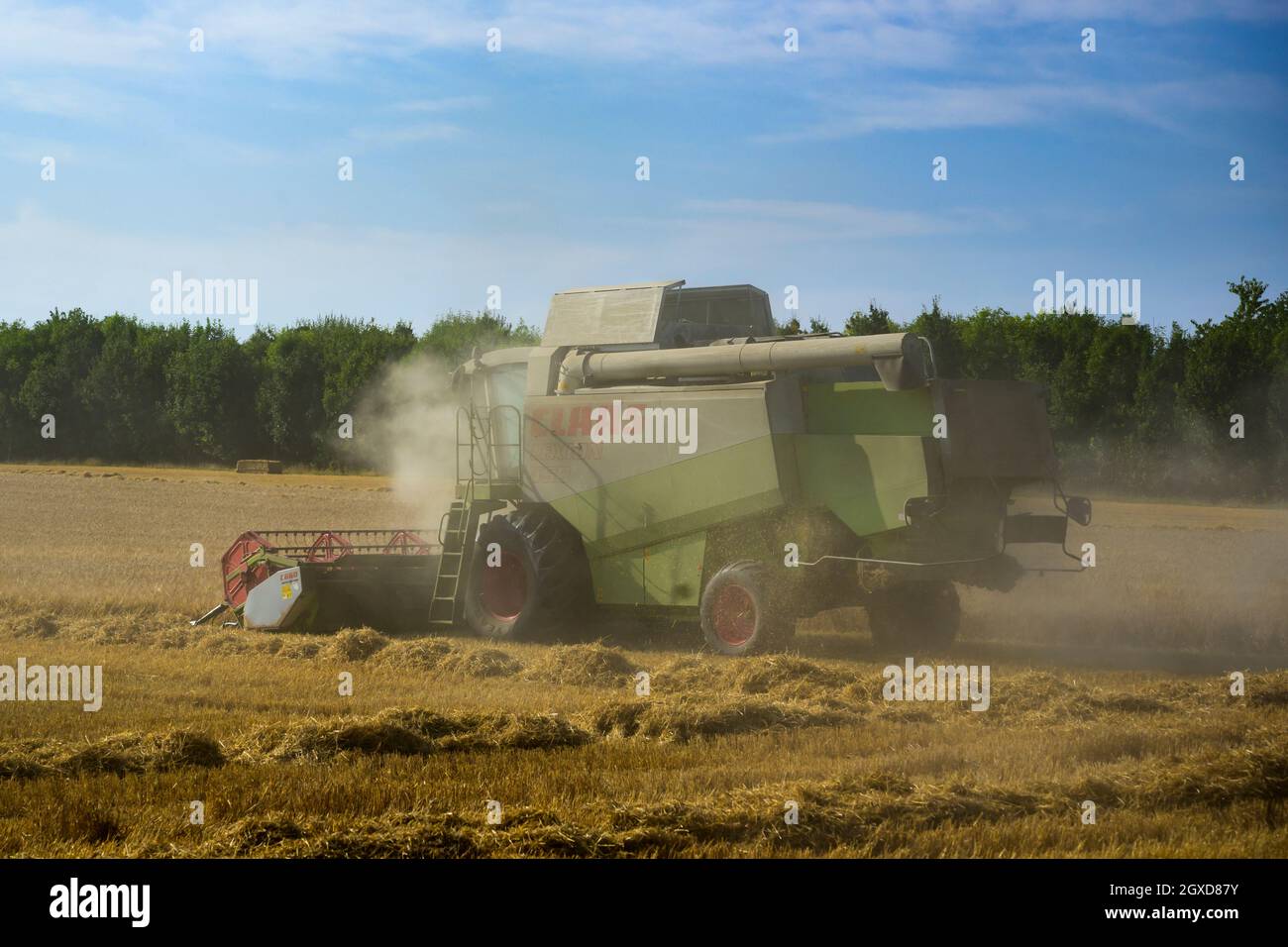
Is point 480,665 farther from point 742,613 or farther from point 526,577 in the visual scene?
point 742,613

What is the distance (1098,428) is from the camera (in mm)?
38812

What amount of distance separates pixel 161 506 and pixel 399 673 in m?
24.6

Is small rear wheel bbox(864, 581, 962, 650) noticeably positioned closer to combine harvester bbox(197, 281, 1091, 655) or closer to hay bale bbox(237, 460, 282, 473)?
combine harvester bbox(197, 281, 1091, 655)

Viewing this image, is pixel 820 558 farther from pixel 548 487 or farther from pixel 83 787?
pixel 83 787

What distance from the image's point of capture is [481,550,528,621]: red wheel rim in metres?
13.9

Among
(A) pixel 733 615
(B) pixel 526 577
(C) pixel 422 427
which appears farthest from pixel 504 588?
(C) pixel 422 427

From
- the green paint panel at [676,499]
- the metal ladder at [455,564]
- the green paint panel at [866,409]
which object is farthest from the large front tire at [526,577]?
the green paint panel at [866,409]

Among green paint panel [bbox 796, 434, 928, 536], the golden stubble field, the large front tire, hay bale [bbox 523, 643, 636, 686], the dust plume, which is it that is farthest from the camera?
the dust plume

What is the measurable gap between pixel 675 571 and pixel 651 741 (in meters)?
4.12

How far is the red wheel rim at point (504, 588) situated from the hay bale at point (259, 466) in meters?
41.6

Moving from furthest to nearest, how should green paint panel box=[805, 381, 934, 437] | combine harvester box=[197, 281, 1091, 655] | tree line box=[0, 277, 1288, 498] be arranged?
tree line box=[0, 277, 1288, 498] < combine harvester box=[197, 281, 1091, 655] < green paint panel box=[805, 381, 934, 437]

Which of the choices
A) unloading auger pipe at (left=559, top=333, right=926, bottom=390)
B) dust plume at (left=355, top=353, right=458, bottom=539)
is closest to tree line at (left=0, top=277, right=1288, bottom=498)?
unloading auger pipe at (left=559, top=333, right=926, bottom=390)

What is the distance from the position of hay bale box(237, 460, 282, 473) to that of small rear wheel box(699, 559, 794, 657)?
4405 cm
